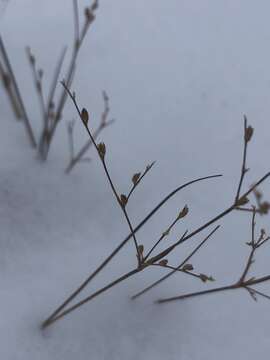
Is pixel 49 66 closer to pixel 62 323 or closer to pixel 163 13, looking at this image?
pixel 163 13

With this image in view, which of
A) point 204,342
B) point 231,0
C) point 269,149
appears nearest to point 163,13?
point 231,0

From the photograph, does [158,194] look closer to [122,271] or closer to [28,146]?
[122,271]

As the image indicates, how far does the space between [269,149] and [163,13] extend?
2.28 ft

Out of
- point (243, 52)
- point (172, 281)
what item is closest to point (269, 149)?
point (243, 52)

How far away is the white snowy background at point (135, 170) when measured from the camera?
1333 mm

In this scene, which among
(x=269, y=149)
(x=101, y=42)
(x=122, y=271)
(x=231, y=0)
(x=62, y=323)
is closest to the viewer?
(x=62, y=323)

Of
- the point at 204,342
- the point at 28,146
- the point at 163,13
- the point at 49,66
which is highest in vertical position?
the point at 163,13

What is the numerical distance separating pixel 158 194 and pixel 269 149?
0.44 metres

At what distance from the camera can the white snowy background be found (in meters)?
1.33

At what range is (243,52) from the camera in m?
1.87

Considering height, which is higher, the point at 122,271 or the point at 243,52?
the point at 243,52

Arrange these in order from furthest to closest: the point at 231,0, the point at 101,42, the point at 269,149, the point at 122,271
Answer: the point at 231,0 → the point at 101,42 → the point at 269,149 → the point at 122,271

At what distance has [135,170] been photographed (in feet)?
5.26

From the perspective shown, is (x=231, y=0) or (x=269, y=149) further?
(x=231, y=0)
